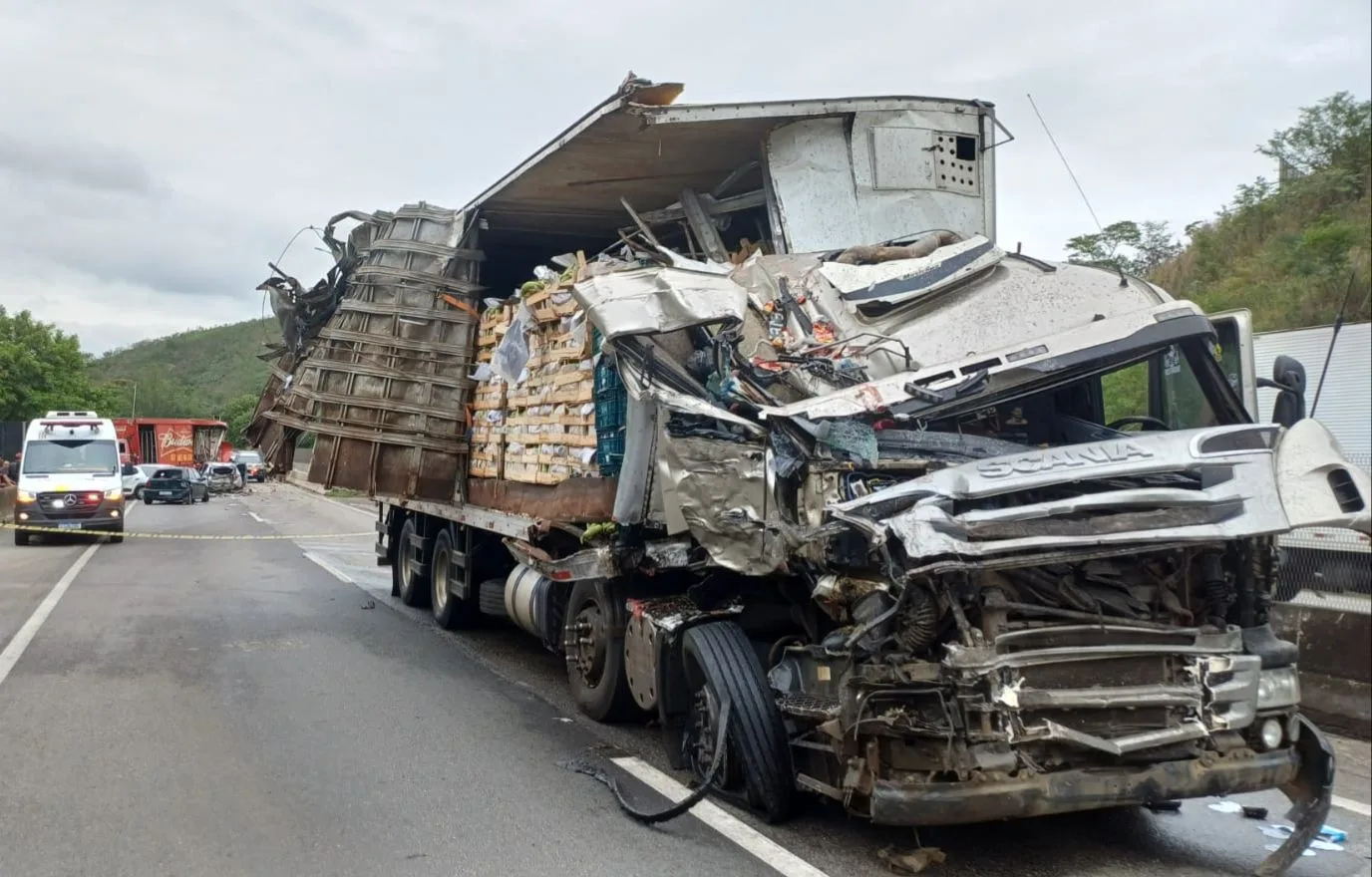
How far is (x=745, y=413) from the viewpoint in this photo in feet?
17.2

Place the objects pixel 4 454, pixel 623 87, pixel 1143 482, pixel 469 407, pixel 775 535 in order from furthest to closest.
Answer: pixel 4 454 < pixel 469 407 < pixel 623 87 < pixel 775 535 < pixel 1143 482

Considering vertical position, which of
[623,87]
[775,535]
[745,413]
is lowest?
[775,535]

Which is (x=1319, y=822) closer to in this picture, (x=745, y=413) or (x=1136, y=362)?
(x=1136, y=362)

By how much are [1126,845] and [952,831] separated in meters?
0.79

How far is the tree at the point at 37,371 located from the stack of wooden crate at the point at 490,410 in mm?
40542

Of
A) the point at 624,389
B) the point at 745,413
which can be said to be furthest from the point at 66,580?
the point at 745,413

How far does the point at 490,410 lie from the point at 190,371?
474 ft

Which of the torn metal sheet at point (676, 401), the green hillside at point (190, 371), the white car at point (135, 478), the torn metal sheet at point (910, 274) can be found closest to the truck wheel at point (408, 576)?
the torn metal sheet at point (676, 401)

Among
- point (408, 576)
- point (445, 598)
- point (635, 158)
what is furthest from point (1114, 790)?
point (408, 576)

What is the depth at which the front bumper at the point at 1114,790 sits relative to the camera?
13.3 ft

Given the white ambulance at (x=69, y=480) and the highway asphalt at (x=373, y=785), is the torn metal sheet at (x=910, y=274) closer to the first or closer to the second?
the highway asphalt at (x=373, y=785)

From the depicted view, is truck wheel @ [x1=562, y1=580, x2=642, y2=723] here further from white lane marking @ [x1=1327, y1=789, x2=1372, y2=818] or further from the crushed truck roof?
white lane marking @ [x1=1327, y1=789, x2=1372, y2=818]

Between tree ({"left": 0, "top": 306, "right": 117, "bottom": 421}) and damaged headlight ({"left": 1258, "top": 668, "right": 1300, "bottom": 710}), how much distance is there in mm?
47229

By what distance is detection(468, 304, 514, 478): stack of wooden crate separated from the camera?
29.0ft
